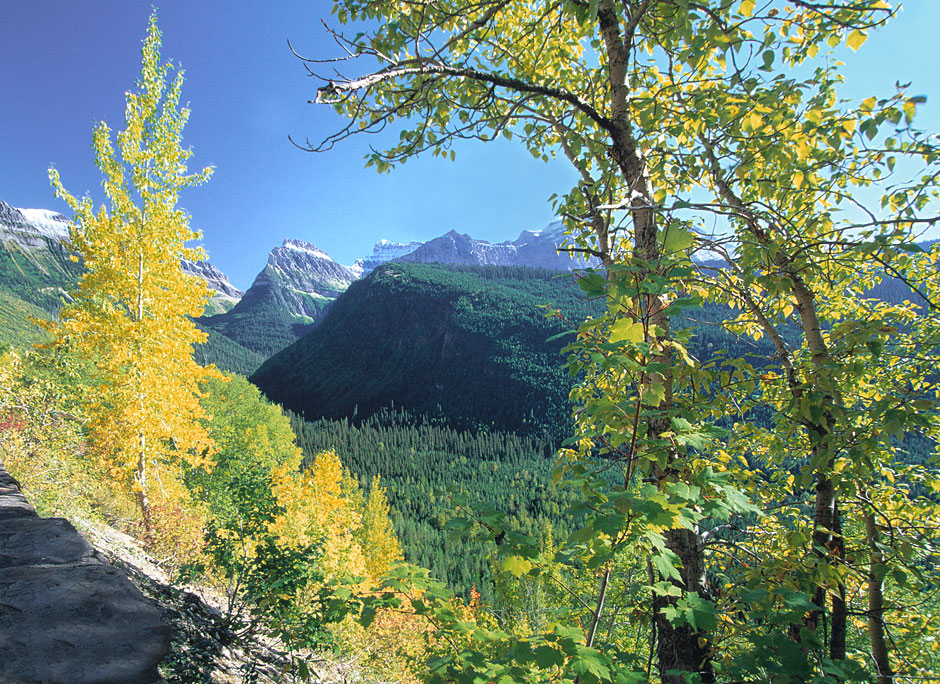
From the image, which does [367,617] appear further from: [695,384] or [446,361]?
[446,361]

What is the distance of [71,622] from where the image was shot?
2021mm

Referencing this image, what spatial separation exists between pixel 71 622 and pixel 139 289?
7335mm

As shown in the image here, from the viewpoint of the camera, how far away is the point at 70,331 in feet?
22.6

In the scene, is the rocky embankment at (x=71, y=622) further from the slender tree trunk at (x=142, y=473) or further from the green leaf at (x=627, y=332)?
the slender tree trunk at (x=142, y=473)

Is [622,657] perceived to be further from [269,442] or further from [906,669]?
[269,442]

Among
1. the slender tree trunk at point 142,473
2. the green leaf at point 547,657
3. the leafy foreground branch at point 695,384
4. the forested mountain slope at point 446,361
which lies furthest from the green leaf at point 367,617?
the forested mountain slope at point 446,361

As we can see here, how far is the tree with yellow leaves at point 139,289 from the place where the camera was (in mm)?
7207

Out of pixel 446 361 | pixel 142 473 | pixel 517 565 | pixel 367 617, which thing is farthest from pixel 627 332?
pixel 446 361

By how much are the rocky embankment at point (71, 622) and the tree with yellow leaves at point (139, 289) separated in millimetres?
5771

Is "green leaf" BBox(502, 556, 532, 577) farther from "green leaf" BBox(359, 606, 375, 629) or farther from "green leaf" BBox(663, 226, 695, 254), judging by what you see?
"green leaf" BBox(663, 226, 695, 254)

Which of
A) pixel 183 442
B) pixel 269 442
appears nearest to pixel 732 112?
pixel 183 442

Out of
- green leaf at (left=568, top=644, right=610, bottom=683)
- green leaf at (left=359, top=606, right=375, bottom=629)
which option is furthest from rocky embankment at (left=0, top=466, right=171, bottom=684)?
green leaf at (left=568, top=644, right=610, bottom=683)

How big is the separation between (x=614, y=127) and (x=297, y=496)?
12.0 meters

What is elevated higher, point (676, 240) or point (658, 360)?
point (676, 240)
